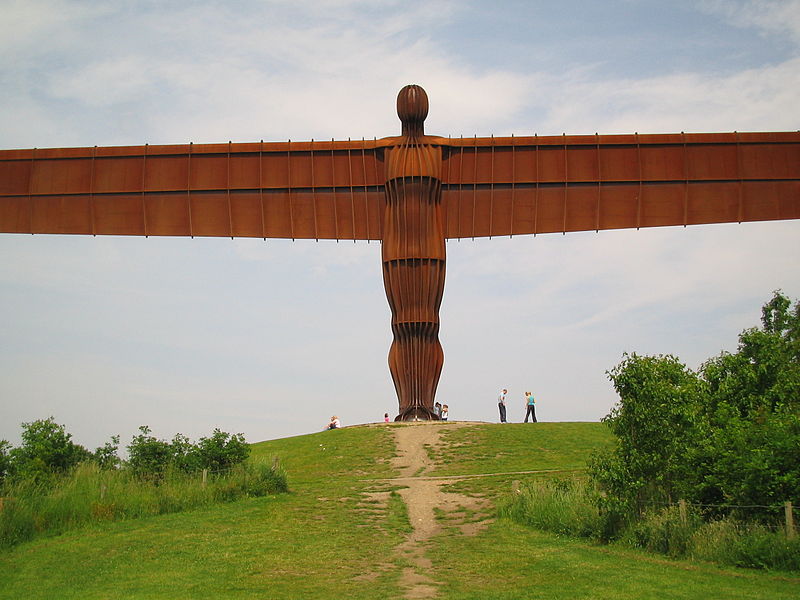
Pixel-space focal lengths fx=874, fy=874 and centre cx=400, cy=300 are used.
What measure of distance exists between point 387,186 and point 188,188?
6.86 meters

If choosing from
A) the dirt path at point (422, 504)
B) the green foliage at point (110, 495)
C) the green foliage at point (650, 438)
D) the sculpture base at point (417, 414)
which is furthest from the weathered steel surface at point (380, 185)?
the green foliage at point (650, 438)

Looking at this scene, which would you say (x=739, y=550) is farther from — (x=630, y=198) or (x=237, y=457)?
(x=630, y=198)

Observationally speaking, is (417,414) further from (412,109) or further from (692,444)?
(692,444)

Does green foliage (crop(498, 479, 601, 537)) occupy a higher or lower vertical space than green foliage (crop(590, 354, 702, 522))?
lower

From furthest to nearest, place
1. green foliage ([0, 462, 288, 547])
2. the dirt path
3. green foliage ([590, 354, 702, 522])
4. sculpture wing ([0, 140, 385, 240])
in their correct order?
sculpture wing ([0, 140, 385, 240]), green foliage ([0, 462, 288, 547]), green foliage ([590, 354, 702, 522]), the dirt path

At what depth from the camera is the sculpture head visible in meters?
29.4

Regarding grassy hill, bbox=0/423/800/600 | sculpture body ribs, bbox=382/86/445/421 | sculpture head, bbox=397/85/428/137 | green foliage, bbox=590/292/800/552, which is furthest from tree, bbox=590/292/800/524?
sculpture head, bbox=397/85/428/137

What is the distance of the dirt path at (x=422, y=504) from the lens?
1415cm

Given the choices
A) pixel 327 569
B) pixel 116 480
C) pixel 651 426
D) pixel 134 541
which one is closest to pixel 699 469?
pixel 651 426

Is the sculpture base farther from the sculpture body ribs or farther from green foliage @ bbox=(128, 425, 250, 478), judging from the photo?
green foliage @ bbox=(128, 425, 250, 478)

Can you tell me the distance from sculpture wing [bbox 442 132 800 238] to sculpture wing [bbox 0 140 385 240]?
395cm

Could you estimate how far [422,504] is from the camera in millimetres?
20609

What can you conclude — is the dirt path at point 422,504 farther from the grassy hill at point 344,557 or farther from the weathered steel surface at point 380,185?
the weathered steel surface at point 380,185

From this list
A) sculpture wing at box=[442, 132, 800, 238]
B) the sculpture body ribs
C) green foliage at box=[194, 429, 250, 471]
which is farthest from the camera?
sculpture wing at box=[442, 132, 800, 238]
